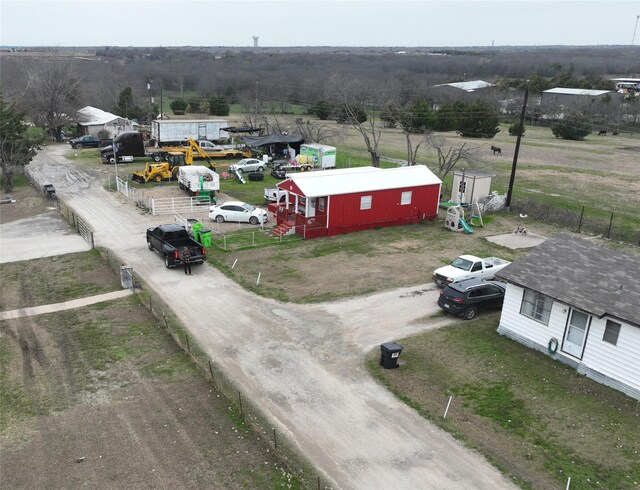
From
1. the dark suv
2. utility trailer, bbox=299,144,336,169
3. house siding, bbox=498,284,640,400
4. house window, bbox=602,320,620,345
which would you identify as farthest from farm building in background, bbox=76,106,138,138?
house window, bbox=602,320,620,345

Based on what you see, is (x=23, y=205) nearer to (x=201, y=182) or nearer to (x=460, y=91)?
(x=201, y=182)

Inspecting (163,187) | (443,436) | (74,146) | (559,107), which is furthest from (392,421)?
(559,107)

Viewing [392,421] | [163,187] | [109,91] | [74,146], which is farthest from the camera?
[109,91]

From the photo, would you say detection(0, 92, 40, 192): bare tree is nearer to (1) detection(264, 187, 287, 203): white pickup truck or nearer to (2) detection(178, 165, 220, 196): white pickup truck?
(2) detection(178, 165, 220, 196): white pickup truck

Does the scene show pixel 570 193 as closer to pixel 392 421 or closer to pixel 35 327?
pixel 392 421

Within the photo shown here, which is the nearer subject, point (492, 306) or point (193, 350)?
point (193, 350)

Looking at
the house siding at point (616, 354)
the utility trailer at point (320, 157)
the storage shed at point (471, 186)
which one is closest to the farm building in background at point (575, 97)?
the utility trailer at point (320, 157)

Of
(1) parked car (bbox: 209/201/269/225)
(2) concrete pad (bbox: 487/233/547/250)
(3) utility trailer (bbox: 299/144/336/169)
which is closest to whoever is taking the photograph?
(2) concrete pad (bbox: 487/233/547/250)
